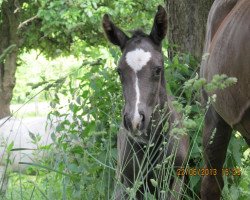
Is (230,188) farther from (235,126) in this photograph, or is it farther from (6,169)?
(6,169)

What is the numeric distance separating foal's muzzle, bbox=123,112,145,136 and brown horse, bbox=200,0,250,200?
18.4 inches

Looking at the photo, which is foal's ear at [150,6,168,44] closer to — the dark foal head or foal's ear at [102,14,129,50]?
the dark foal head

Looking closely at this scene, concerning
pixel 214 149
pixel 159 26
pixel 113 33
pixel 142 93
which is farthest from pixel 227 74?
pixel 113 33

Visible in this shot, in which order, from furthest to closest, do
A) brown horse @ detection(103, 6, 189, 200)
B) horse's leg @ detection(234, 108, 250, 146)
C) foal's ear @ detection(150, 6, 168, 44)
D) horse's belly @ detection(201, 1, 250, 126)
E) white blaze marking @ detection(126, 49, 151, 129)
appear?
foal's ear @ detection(150, 6, 168, 44), white blaze marking @ detection(126, 49, 151, 129), brown horse @ detection(103, 6, 189, 200), horse's leg @ detection(234, 108, 250, 146), horse's belly @ detection(201, 1, 250, 126)

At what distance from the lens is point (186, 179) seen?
17.1ft

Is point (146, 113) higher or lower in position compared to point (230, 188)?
higher

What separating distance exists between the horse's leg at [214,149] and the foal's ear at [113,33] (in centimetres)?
84

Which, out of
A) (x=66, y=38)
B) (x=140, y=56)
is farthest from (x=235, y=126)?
(x=66, y=38)

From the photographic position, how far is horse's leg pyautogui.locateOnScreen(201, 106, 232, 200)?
460 centimetres

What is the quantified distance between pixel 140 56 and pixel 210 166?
99cm

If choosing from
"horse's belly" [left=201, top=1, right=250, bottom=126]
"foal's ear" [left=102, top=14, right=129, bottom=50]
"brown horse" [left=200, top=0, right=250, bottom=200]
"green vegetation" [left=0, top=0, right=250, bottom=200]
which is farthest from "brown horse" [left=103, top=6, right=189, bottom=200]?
"horse's belly" [left=201, top=1, right=250, bottom=126]

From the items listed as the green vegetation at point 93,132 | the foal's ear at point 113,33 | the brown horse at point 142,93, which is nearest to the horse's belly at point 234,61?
the green vegetation at point 93,132

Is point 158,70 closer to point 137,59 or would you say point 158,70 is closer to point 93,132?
point 137,59

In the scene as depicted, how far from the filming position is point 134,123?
418cm
